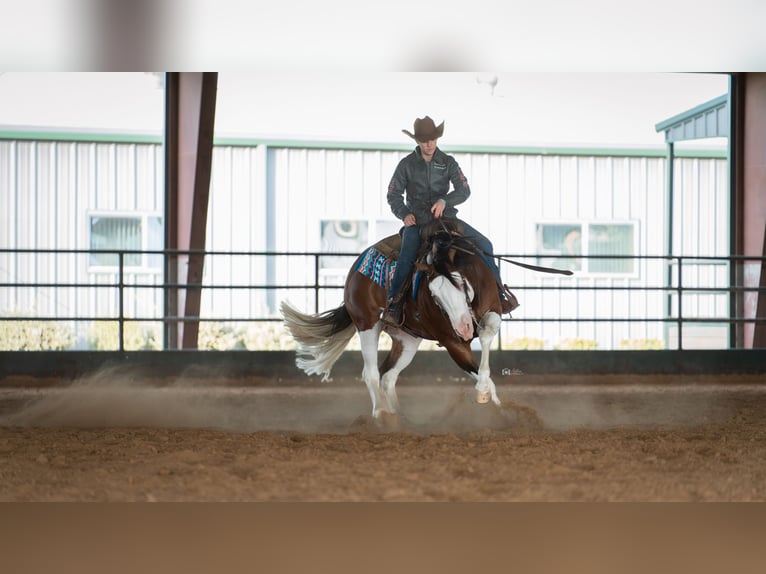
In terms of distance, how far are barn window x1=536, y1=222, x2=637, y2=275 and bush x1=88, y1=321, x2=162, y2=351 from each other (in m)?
3.47

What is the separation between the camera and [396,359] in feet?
14.0

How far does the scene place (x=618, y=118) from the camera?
7.87 meters

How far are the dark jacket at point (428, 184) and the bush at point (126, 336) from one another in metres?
3.46

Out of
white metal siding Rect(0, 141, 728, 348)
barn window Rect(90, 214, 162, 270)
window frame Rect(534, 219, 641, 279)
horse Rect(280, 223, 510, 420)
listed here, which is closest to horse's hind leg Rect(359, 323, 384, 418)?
horse Rect(280, 223, 510, 420)

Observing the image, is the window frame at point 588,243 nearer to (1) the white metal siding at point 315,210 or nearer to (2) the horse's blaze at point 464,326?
(1) the white metal siding at point 315,210

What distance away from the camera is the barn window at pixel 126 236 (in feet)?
23.7

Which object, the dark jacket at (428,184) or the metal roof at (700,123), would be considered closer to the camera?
the dark jacket at (428,184)

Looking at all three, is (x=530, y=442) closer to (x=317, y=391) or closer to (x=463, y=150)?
(x=317, y=391)

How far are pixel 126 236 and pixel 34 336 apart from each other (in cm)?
122

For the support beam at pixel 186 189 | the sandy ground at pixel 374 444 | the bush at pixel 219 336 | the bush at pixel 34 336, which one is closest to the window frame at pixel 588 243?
the sandy ground at pixel 374 444

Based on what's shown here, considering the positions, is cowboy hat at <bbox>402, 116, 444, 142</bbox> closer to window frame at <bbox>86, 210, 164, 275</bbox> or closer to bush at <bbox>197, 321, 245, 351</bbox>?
bush at <bbox>197, 321, 245, 351</bbox>

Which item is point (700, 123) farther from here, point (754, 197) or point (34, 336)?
point (34, 336)
